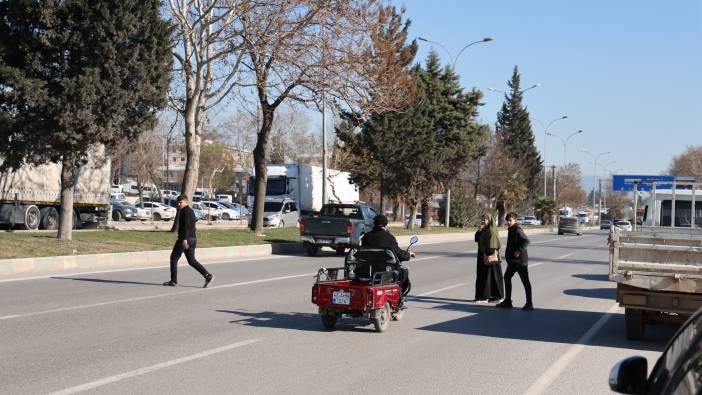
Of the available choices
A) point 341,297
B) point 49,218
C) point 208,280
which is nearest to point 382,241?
point 341,297

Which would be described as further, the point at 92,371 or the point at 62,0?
the point at 62,0

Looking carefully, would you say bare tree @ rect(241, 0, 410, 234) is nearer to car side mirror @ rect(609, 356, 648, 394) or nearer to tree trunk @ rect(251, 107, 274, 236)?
tree trunk @ rect(251, 107, 274, 236)

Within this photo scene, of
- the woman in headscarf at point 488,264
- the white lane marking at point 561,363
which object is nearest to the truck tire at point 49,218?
the woman in headscarf at point 488,264

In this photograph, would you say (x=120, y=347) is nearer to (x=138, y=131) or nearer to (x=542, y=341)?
(x=542, y=341)

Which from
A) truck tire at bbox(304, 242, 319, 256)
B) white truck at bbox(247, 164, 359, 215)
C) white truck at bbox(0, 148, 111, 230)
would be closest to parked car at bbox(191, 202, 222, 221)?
white truck at bbox(247, 164, 359, 215)

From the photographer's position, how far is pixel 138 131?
24.7 meters

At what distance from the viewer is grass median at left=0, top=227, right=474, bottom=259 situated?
2102cm

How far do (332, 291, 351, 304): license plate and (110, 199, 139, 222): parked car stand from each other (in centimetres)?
4342

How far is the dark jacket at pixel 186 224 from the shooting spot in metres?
15.8

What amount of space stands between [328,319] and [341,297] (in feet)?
1.64

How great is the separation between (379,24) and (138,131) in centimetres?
1007

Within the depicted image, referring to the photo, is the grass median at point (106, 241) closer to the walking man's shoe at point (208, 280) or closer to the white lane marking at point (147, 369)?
the walking man's shoe at point (208, 280)

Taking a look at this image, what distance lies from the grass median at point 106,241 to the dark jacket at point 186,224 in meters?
5.97

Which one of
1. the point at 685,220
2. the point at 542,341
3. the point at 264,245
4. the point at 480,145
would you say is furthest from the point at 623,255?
the point at 480,145
